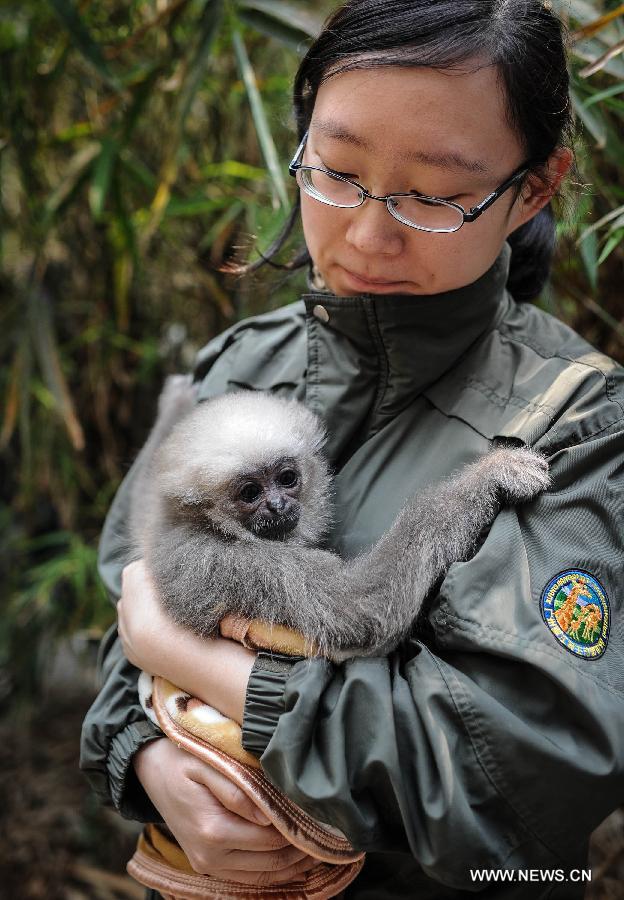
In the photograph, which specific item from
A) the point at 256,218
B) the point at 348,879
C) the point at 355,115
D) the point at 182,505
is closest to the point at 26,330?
the point at 256,218

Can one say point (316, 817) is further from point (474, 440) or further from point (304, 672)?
point (474, 440)

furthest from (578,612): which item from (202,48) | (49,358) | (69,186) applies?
(69,186)

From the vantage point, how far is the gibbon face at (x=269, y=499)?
1673 millimetres

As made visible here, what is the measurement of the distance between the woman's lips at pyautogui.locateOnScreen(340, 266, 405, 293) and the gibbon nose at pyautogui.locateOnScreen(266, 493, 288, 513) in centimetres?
53

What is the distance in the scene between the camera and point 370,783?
1.07 m

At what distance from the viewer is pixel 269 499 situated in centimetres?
170

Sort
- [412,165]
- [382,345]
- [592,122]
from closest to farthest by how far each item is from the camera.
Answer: [412,165] → [382,345] → [592,122]

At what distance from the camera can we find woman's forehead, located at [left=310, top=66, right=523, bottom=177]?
1112 mm

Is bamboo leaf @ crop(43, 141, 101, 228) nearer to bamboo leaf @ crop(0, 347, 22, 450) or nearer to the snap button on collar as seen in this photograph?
bamboo leaf @ crop(0, 347, 22, 450)

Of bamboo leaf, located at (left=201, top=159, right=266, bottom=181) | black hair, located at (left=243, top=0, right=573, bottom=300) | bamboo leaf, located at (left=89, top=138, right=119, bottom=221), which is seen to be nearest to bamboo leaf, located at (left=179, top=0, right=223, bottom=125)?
bamboo leaf, located at (left=89, top=138, right=119, bottom=221)

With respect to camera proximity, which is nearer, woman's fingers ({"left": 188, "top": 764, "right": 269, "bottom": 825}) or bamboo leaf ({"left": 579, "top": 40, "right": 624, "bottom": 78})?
woman's fingers ({"left": 188, "top": 764, "right": 269, "bottom": 825})

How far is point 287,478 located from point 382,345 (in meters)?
0.47

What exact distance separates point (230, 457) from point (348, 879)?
2.84 feet

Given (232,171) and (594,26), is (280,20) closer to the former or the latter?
(232,171)
